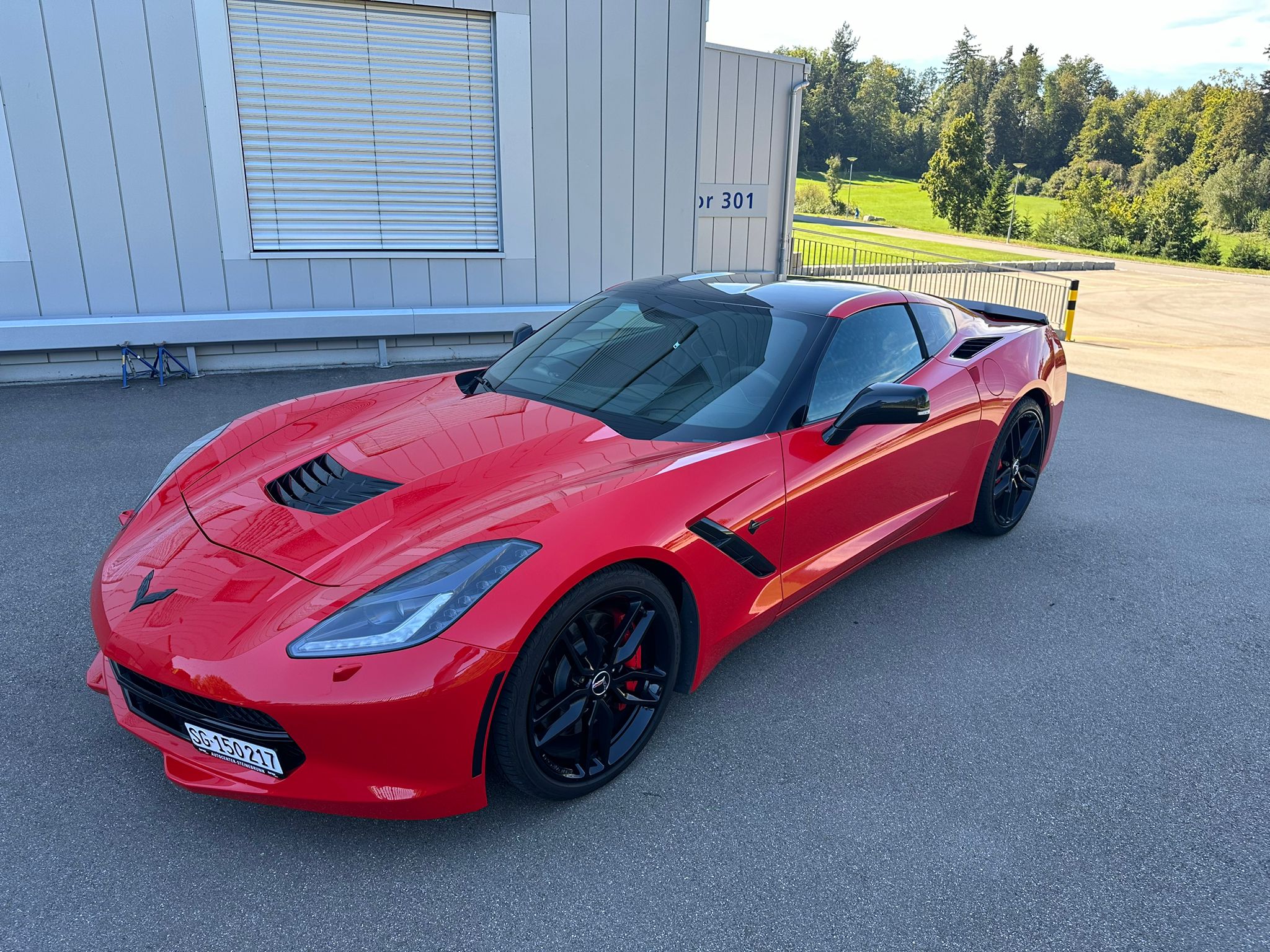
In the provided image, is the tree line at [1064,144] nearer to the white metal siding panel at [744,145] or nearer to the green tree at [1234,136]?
the green tree at [1234,136]

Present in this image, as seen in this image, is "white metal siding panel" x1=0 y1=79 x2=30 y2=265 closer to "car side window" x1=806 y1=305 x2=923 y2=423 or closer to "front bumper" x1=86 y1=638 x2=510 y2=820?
"front bumper" x1=86 y1=638 x2=510 y2=820

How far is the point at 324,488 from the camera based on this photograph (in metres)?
2.92

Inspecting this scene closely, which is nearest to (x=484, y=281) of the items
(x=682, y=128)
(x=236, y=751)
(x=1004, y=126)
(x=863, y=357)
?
(x=682, y=128)

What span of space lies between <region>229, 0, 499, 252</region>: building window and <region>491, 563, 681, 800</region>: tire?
22.5ft

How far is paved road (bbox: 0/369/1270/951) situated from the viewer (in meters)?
2.24

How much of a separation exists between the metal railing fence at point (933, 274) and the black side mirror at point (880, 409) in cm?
1482

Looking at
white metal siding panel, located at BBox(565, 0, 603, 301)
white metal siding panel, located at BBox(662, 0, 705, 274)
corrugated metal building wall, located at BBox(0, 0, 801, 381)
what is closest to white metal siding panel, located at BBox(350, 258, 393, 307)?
corrugated metal building wall, located at BBox(0, 0, 801, 381)

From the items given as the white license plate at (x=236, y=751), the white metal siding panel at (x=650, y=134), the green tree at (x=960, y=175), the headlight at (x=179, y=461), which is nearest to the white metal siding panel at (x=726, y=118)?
the white metal siding panel at (x=650, y=134)

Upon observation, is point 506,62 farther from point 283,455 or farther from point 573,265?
point 283,455

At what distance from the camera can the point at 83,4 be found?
23.2ft

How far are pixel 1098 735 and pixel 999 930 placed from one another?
117cm

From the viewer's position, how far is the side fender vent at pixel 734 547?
2850 millimetres

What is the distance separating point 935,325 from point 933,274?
20.5 metres

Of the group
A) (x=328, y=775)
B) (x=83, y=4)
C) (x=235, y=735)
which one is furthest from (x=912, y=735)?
(x=83, y=4)
